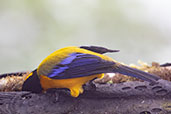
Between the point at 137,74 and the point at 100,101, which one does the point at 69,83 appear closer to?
the point at 100,101

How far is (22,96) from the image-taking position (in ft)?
7.18

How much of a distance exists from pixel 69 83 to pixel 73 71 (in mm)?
105

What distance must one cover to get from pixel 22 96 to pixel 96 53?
26.6 inches

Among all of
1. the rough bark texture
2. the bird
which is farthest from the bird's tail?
the rough bark texture

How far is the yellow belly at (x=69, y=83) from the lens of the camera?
2.14m

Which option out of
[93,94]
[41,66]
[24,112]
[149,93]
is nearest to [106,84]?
[93,94]

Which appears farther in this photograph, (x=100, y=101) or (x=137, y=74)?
(x=100, y=101)

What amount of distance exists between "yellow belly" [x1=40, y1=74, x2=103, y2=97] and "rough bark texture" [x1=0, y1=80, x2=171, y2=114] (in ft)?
0.22

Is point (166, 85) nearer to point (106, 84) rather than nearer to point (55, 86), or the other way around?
point (106, 84)

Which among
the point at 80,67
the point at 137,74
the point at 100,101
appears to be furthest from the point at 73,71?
the point at 137,74

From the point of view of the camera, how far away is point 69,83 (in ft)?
7.04

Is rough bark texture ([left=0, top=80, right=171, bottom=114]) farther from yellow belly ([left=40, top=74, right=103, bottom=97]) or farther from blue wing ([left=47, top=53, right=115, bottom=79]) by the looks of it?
blue wing ([left=47, top=53, right=115, bottom=79])

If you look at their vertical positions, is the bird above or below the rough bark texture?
above

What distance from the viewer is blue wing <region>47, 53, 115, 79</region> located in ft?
6.83
